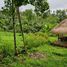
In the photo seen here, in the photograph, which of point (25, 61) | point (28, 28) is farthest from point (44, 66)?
point (28, 28)

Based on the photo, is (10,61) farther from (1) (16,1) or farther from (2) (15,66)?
(1) (16,1)

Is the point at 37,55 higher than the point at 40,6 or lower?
lower

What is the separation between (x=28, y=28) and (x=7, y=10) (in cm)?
2294

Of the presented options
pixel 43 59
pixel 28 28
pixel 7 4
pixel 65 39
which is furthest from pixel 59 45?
pixel 28 28

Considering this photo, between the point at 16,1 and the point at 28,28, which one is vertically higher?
the point at 16,1

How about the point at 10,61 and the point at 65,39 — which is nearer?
the point at 10,61

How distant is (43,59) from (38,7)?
3.35 meters

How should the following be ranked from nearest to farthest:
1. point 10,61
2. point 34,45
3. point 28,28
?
point 10,61, point 34,45, point 28,28

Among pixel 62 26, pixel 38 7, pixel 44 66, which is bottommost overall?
pixel 44 66

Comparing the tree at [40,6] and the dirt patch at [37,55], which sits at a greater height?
the tree at [40,6]

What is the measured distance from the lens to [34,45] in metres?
20.3

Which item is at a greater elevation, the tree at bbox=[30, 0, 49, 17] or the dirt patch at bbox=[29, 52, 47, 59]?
the tree at bbox=[30, 0, 49, 17]

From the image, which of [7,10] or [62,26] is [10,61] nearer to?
[7,10]

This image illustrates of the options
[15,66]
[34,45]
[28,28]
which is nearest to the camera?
[15,66]
